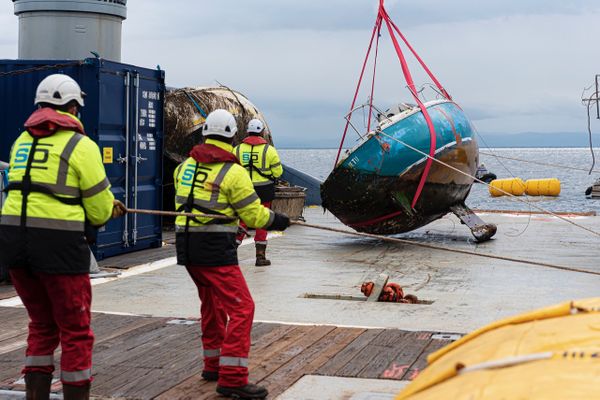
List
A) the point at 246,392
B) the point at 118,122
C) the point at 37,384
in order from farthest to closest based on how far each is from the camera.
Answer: the point at 118,122
the point at 246,392
the point at 37,384

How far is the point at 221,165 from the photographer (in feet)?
21.4

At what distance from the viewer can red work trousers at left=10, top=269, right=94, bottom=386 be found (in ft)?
18.2

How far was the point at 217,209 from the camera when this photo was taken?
6508 millimetres

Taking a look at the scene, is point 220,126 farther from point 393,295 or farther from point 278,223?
point 393,295

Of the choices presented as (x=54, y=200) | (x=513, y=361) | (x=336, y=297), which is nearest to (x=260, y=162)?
(x=336, y=297)

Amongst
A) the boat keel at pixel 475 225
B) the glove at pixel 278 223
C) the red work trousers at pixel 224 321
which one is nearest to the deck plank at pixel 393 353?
the red work trousers at pixel 224 321

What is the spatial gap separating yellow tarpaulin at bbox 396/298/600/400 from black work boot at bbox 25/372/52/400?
2775 mm

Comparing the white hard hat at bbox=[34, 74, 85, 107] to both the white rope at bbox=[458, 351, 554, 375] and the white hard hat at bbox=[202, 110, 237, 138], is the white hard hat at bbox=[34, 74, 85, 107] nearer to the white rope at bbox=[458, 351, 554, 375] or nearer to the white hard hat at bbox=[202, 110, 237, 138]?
the white hard hat at bbox=[202, 110, 237, 138]

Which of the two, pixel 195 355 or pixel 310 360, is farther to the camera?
pixel 195 355

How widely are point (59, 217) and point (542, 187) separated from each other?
52.8 metres

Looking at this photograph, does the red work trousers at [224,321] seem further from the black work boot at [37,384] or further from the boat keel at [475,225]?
the boat keel at [475,225]

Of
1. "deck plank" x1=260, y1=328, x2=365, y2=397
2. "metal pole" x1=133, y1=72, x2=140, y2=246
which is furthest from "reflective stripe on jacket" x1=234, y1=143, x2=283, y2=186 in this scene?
"deck plank" x1=260, y1=328, x2=365, y2=397

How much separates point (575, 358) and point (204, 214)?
359 cm

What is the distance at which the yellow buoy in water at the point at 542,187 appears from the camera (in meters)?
55.7
